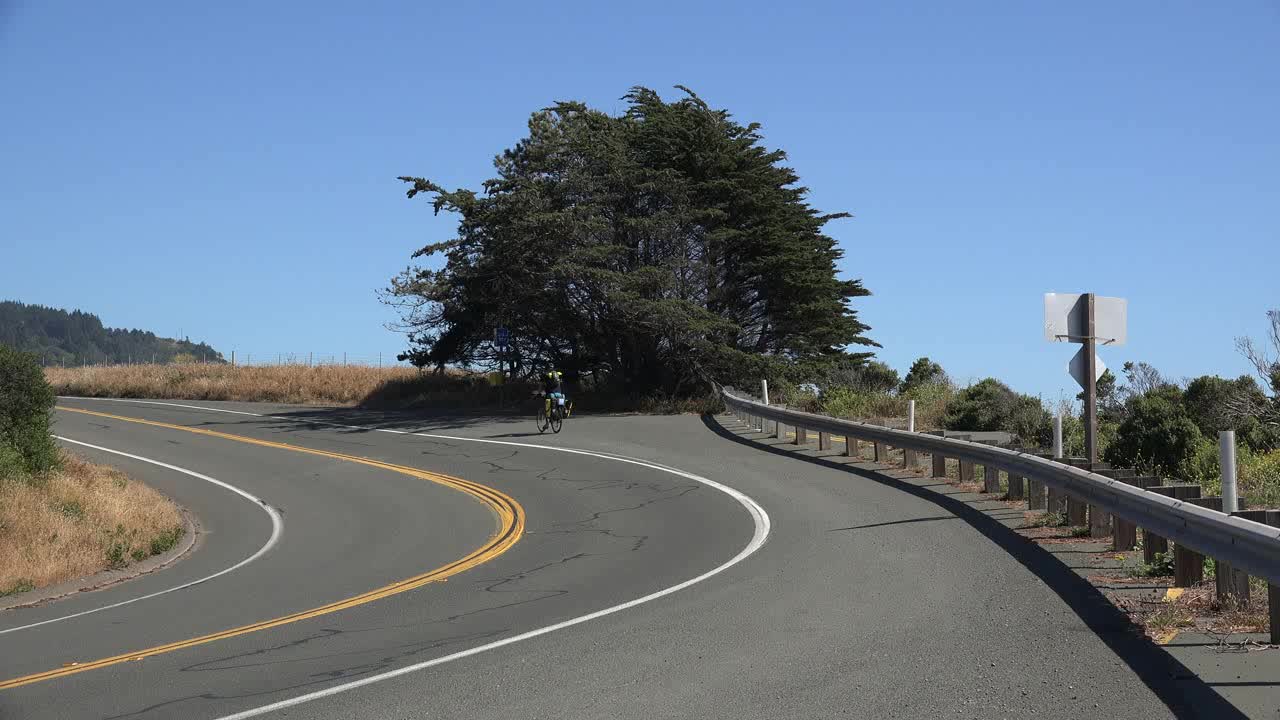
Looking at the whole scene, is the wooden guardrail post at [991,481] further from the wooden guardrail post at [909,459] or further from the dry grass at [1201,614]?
the dry grass at [1201,614]

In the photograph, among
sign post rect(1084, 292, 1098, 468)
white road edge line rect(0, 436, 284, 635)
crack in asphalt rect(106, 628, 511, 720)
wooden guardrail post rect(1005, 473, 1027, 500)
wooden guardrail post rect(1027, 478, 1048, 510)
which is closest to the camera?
crack in asphalt rect(106, 628, 511, 720)

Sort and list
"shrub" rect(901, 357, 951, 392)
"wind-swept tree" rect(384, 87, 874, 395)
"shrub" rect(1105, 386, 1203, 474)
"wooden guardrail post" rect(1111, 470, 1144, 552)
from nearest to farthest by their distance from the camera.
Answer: "wooden guardrail post" rect(1111, 470, 1144, 552), "shrub" rect(1105, 386, 1203, 474), "wind-swept tree" rect(384, 87, 874, 395), "shrub" rect(901, 357, 951, 392)

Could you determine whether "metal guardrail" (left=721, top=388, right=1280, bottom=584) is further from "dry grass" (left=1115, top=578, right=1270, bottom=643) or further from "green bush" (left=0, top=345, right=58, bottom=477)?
"green bush" (left=0, top=345, right=58, bottom=477)

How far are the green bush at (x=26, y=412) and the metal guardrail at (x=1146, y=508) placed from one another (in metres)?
15.4

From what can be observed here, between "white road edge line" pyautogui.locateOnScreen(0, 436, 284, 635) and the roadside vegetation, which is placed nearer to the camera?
"white road edge line" pyautogui.locateOnScreen(0, 436, 284, 635)

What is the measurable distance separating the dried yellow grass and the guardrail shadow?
3653 centimetres

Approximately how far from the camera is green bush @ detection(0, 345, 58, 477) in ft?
72.1

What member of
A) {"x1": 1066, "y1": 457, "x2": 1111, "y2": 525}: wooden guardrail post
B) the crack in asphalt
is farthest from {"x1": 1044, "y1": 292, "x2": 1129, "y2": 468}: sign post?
the crack in asphalt

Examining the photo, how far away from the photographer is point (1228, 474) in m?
9.30

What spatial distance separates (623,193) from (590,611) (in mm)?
31281

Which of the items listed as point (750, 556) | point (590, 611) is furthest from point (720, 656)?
point (750, 556)

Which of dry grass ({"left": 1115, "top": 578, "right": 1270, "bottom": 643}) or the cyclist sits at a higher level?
the cyclist

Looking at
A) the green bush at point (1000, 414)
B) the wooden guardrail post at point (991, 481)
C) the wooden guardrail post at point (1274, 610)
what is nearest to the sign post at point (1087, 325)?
the wooden guardrail post at point (991, 481)

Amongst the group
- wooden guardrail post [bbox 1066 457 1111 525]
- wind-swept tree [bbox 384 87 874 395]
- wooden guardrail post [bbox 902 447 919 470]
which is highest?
wind-swept tree [bbox 384 87 874 395]
